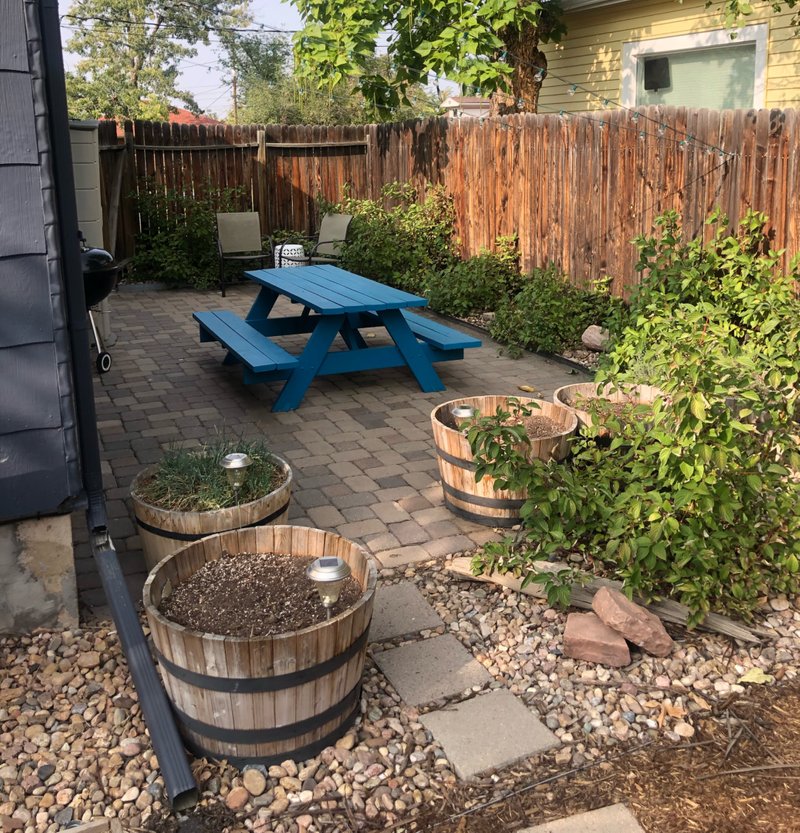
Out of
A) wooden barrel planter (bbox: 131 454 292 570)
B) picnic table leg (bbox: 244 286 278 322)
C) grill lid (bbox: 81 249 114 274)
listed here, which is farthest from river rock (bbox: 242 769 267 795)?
picnic table leg (bbox: 244 286 278 322)

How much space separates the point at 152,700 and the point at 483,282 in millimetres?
6173

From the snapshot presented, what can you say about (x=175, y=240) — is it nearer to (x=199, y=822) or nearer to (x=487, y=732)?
(x=487, y=732)

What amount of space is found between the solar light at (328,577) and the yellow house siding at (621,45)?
289 inches

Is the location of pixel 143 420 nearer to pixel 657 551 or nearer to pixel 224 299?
pixel 657 551

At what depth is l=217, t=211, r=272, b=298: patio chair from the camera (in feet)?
33.2

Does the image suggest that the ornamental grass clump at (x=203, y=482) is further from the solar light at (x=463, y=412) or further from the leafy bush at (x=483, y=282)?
the leafy bush at (x=483, y=282)

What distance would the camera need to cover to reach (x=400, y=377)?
6281 mm

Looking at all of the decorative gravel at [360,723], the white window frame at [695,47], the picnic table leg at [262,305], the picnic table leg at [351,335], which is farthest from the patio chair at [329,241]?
the decorative gravel at [360,723]

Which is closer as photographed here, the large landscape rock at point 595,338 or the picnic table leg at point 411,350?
the picnic table leg at point 411,350

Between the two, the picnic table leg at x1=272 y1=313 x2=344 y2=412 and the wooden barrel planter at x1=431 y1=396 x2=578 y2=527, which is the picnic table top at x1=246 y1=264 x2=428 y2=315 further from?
the wooden barrel planter at x1=431 y1=396 x2=578 y2=527

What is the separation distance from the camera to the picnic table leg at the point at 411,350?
5746 mm

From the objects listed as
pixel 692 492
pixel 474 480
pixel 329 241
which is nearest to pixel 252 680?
pixel 692 492

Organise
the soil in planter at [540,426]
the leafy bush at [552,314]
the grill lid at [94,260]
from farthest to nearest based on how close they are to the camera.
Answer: the leafy bush at [552,314] < the grill lid at [94,260] < the soil in planter at [540,426]

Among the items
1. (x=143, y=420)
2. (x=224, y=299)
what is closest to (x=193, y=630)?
(x=143, y=420)
